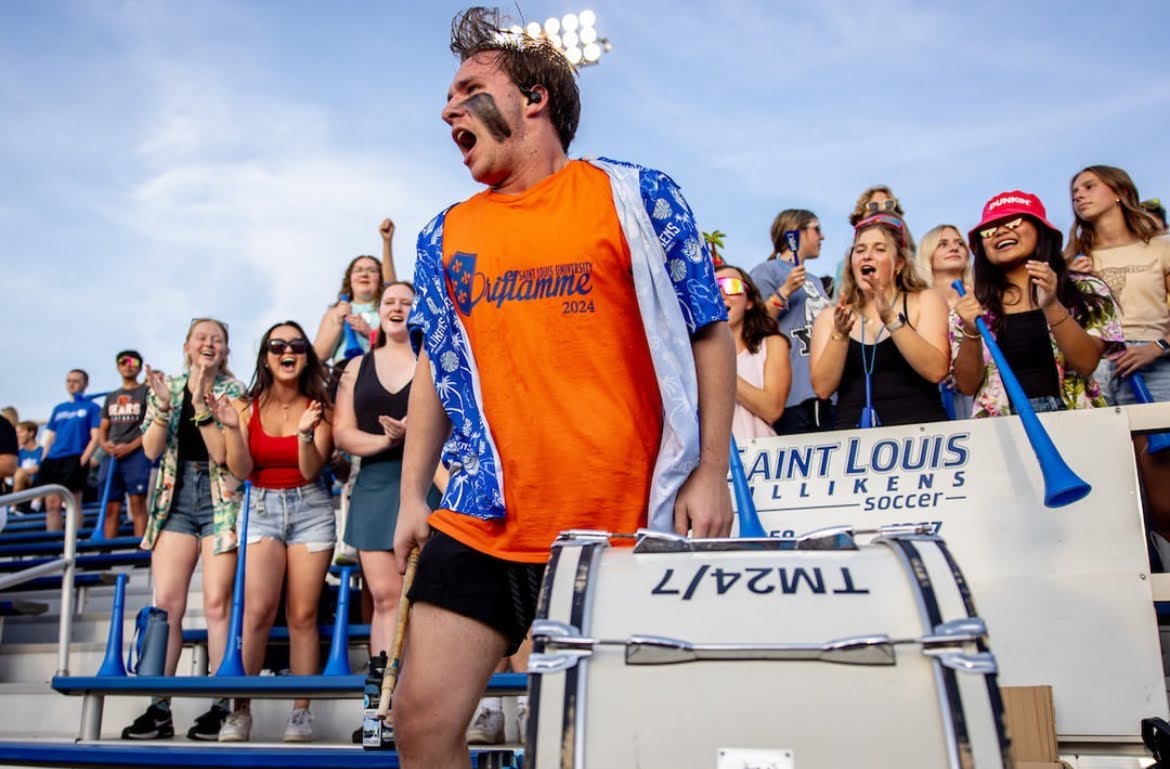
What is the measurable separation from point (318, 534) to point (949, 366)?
2959mm

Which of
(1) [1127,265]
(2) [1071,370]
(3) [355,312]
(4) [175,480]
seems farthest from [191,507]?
(1) [1127,265]

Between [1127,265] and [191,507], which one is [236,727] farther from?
[1127,265]

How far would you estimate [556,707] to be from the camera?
1.84m

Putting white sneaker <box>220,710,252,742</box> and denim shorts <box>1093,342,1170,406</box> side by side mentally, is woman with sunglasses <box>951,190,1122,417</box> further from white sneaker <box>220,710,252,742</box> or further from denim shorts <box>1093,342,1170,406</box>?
white sneaker <box>220,710,252,742</box>

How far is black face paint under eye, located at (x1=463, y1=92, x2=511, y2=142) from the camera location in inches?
102

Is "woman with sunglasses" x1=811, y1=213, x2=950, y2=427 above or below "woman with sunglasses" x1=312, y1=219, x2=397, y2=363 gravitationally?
below

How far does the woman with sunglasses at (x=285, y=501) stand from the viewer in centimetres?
526

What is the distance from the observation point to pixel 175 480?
5.75 metres

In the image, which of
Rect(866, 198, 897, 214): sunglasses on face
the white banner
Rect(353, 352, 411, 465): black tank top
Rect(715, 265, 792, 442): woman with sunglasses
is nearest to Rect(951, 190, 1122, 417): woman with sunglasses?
the white banner

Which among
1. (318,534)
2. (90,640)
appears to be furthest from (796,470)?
(90,640)

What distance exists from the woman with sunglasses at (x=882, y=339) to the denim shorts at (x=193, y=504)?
3.08m

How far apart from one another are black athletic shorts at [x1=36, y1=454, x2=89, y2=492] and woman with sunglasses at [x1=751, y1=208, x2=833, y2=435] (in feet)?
24.1

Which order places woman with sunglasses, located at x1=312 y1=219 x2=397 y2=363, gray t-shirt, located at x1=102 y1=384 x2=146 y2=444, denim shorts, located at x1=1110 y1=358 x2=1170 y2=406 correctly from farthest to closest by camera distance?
gray t-shirt, located at x1=102 y1=384 x2=146 y2=444, woman with sunglasses, located at x1=312 y1=219 x2=397 y2=363, denim shorts, located at x1=1110 y1=358 x2=1170 y2=406

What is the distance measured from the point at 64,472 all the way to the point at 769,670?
1053cm
